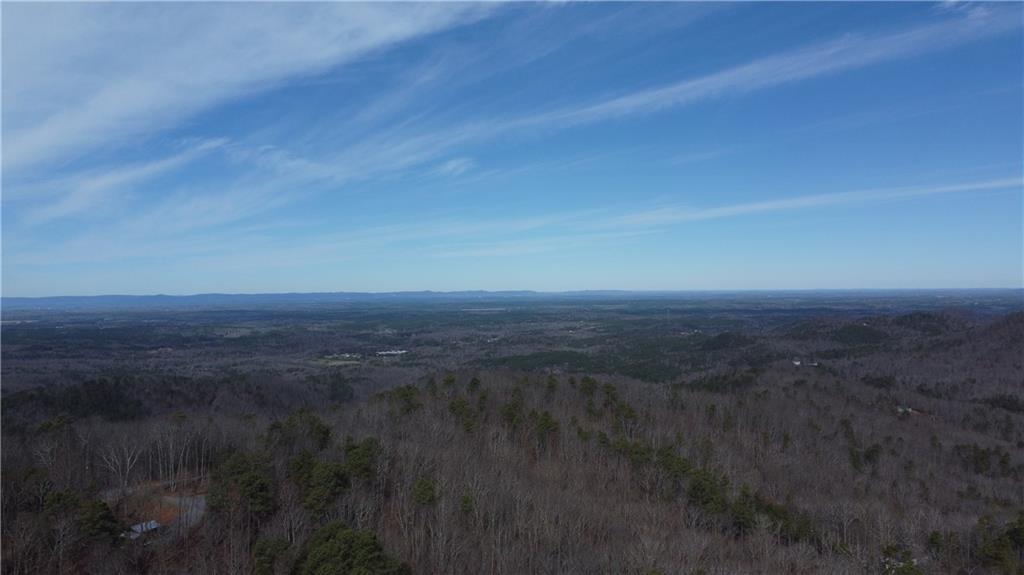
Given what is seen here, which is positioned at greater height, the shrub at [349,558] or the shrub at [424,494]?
the shrub at [349,558]

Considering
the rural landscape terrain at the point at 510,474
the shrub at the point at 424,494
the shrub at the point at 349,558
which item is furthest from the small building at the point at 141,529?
the shrub at the point at 424,494

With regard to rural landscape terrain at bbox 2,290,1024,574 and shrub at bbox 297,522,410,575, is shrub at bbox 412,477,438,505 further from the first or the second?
shrub at bbox 297,522,410,575

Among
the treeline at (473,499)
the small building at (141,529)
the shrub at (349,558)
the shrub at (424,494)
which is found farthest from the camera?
the shrub at (424,494)

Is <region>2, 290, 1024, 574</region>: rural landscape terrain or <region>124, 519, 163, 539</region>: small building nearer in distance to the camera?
<region>124, 519, 163, 539</region>: small building

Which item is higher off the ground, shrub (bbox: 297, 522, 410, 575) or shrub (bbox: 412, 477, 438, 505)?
shrub (bbox: 297, 522, 410, 575)

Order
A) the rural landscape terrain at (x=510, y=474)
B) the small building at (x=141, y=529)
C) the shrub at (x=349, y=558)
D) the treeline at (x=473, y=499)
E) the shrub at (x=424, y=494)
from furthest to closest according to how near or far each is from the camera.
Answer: the shrub at (x=424, y=494), the rural landscape terrain at (x=510, y=474), the small building at (x=141, y=529), the treeline at (x=473, y=499), the shrub at (x=349, y=558)

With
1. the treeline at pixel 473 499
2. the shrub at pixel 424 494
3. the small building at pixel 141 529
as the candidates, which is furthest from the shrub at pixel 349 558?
the small building at pixel 141 529

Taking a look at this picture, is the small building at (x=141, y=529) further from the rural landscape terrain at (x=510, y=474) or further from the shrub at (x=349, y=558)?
the shrub at (x=349, y=558)

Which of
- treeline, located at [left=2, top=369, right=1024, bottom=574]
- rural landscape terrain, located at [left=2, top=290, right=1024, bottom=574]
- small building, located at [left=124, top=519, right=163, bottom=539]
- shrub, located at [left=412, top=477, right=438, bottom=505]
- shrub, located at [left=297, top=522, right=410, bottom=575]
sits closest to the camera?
shrub, located at [left=297, top=522, right=410, bottom=575]

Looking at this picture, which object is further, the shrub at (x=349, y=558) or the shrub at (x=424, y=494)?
the shrub at (x=424, y=494)

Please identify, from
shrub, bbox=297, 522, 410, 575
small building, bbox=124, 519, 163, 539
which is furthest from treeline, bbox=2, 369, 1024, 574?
small building, bbox=124, 519, 163, 539
